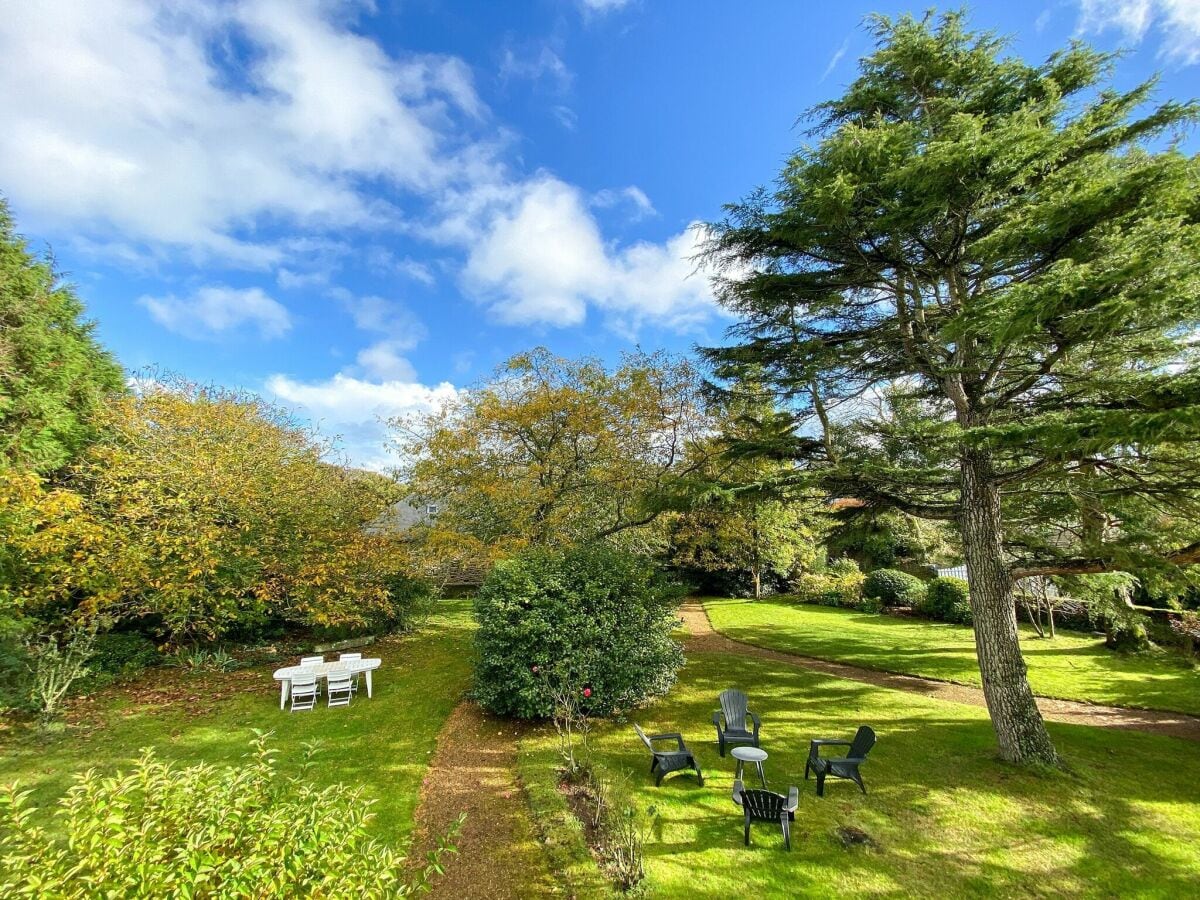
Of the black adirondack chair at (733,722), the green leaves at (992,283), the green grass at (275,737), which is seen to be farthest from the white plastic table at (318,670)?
the green leaves at (992,283)

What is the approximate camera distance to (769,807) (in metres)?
5.64

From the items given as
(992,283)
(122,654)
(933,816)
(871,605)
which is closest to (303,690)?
(122,654)

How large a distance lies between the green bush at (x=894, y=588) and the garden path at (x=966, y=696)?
9.64 m

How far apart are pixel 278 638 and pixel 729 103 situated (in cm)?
1939

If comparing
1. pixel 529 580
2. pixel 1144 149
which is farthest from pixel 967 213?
pixel 529 580

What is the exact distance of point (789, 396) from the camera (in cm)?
1004

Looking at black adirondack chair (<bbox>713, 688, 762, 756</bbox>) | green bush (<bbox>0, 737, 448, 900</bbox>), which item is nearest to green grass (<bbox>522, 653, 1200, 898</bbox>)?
black adirondack chair (<bbox>713, 688, 762, 756</bbox>)

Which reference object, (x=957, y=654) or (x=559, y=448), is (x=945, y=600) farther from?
(x=559, y=448)

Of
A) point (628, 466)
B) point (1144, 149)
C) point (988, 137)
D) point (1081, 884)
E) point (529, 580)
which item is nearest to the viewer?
point (1081, 884)

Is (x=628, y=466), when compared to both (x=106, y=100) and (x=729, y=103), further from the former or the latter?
(x=106, y=100)

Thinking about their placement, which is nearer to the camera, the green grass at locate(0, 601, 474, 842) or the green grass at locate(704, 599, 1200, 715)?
the green grass at locate(0, 601, 474, 842)

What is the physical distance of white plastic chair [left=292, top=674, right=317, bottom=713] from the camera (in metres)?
9.45

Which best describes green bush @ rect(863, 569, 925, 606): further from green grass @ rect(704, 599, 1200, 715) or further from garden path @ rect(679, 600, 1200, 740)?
garden path @ rect(679, 600, 1200, 740)

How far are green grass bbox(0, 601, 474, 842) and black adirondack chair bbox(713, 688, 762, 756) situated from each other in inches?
195
